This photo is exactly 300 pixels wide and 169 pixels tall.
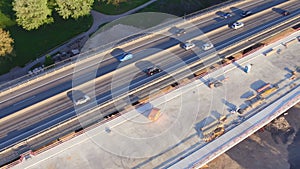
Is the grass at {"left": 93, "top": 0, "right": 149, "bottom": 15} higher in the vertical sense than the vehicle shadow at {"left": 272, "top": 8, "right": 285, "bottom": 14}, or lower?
higher

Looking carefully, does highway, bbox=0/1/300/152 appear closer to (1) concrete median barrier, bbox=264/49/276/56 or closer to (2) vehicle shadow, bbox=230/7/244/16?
(1) concrete median barrier, bbox=264/49/276/56

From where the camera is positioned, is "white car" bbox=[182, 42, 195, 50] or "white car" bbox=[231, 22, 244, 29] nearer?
"white car" bbox=[182, 42, 195, 50]

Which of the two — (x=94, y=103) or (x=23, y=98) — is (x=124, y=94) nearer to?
(x=94, y=103)

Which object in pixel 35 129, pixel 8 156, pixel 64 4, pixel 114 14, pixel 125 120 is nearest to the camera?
pixel 8 156

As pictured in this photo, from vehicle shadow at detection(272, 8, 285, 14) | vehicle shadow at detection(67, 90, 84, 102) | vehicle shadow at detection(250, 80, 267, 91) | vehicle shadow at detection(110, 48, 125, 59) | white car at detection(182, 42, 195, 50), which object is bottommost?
vehicle shadow at detection(250, 80, 267, 91)

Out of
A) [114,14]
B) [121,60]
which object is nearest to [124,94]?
[121,60]

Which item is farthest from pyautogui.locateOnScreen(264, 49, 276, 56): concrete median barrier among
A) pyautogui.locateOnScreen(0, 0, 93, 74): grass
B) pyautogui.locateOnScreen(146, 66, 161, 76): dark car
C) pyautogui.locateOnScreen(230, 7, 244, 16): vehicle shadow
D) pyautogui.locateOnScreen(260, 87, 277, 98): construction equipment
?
pyautogui.locateOnScreen(0, 0, 93, 74): grass

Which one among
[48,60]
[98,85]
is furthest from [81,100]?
[48,60]
